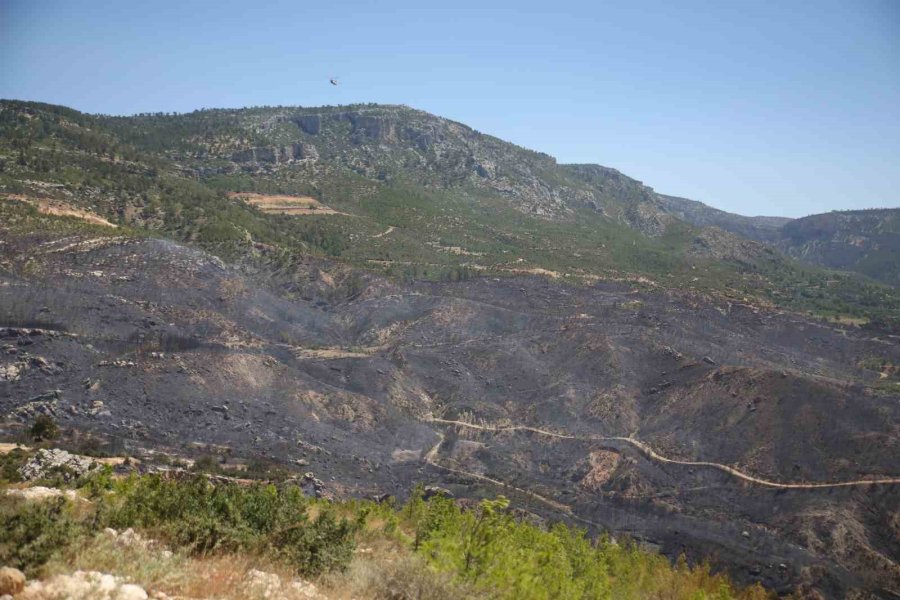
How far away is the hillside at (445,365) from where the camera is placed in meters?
32.9

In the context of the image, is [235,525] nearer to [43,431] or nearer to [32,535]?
[32,535]

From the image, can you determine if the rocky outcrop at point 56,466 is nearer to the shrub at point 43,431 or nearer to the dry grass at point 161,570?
the shrub at point 43,431

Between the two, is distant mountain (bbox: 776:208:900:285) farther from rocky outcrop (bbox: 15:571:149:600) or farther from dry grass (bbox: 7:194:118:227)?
rocky outcrop (bbox: 15:571:149:600)

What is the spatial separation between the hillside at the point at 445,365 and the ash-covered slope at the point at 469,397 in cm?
16

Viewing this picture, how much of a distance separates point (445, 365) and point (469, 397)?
15.1 ft

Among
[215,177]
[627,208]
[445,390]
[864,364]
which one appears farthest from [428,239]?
[627,208]

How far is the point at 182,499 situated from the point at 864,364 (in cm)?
6506

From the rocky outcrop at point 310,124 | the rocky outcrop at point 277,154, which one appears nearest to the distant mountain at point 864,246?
the rocky outcrop at point 310,124

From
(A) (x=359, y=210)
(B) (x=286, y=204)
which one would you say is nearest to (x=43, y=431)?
(B) (x=286, y=204)

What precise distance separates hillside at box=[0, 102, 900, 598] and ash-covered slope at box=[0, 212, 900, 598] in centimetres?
16

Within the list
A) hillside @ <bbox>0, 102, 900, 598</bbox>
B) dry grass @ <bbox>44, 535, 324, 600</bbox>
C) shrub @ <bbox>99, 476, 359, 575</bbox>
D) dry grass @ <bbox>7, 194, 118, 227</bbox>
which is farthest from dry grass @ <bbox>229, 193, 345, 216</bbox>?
dry grass @ <bbox>44, 535, 324, 600</bbox>

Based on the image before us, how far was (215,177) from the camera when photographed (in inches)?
3875

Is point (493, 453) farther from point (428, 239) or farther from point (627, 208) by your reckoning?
point (627, 208)

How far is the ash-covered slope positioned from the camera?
3219 cm
